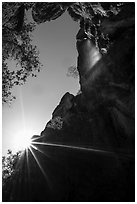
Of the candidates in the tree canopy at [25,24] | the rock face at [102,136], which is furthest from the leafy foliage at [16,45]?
the rock face at [102,136]

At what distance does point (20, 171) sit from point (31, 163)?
6.22 feet

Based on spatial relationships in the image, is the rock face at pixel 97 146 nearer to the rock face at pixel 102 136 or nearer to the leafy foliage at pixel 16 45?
the rock face at pixel 102 136

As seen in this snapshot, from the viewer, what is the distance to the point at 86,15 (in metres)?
20.8

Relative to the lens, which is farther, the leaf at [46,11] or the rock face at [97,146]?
the rock face at [97,146]

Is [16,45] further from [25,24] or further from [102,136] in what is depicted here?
[102,136]

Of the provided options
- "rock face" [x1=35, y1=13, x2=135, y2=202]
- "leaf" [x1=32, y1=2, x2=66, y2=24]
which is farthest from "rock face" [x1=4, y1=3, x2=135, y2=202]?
"leaf" [x1=32, y1=2, x2=66, y2=24]

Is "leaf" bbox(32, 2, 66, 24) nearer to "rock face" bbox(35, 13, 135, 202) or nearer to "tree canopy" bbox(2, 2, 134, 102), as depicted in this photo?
"tree canopy" bbox(2, 2, 134, 102)

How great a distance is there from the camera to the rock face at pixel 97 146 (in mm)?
23844

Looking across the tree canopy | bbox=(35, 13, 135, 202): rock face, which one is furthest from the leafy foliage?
bbox=(35, 13, 135, 202): rock face

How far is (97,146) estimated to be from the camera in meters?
29.3

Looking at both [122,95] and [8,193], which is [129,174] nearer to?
[122,95]

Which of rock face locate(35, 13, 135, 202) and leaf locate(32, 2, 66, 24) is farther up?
leaf locate(32, 2, 66, 24)

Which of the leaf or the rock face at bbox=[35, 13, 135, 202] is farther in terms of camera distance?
the rock face at bbox=[35, 13, 135, 202]

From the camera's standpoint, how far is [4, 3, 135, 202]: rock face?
23844 millimetres
